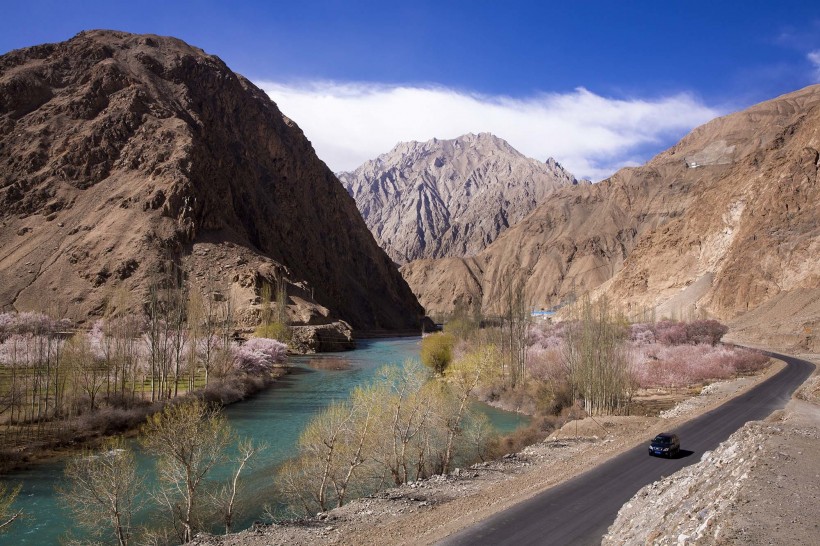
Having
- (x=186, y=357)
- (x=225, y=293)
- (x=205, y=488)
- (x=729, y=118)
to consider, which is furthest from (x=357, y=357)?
(x=729, y=118)

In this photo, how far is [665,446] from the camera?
22312mm

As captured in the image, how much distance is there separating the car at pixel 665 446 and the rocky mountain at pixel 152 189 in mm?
63755

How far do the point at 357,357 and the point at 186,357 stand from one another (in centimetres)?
3097

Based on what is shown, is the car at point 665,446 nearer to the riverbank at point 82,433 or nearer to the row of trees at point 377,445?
the row of trees at point 377,445

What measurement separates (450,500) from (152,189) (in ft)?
293

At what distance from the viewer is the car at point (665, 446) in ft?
72.9

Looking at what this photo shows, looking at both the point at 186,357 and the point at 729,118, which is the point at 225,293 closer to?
the point at 186,357

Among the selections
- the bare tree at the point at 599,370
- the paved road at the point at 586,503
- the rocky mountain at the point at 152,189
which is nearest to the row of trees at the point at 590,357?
the bare tree at the point at 599,370

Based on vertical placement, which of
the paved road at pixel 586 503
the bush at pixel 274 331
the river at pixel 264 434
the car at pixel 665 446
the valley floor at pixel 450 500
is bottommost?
the river at pixel 264 434

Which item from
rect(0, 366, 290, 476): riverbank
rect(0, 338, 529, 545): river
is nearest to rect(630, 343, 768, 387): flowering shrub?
rect(0, 338, 529, 545): river

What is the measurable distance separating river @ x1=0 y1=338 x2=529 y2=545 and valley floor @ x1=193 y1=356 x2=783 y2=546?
5.38m

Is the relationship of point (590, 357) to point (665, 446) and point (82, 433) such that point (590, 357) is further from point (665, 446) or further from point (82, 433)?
point (82, 433)

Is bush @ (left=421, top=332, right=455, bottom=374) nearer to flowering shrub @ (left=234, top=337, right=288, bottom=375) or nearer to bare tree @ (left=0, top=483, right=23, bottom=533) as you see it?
flowering shrub @ (left=234, top=337, right=288, bottom=375)

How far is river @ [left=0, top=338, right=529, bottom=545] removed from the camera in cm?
2053
